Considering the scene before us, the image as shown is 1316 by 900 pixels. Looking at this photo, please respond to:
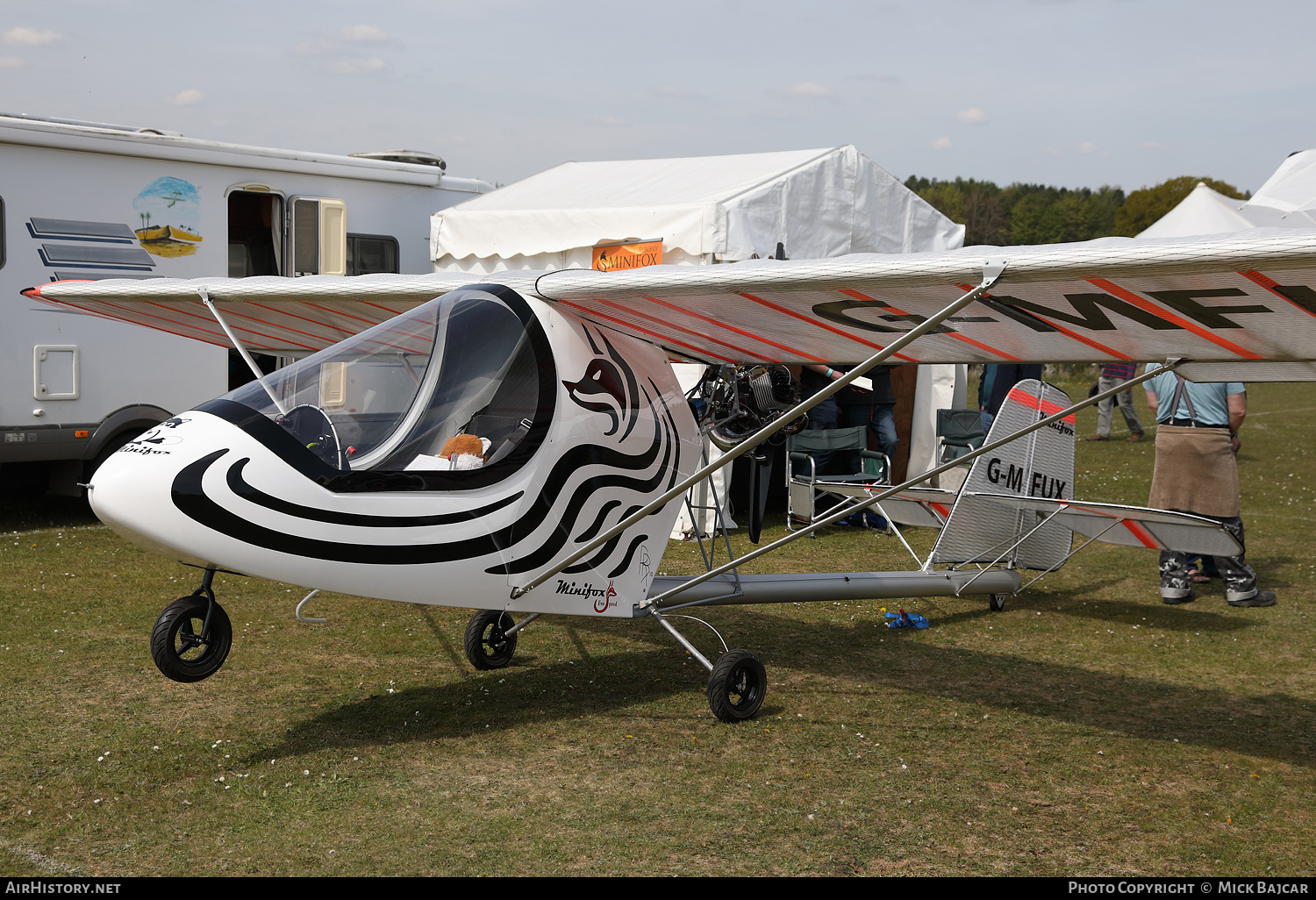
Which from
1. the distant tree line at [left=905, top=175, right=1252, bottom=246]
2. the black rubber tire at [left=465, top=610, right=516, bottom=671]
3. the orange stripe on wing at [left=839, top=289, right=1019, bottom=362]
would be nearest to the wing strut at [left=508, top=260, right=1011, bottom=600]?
the orange stripe on wing at [left=839, top=289, right=1019, bottom=362]

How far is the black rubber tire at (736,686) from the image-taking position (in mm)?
5262

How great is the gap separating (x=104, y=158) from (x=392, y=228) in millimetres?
3007

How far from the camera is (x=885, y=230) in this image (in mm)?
11547

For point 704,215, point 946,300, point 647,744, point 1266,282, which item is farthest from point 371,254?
point 1266,282

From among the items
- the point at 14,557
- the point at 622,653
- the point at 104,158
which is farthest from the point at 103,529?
the point at 622,653

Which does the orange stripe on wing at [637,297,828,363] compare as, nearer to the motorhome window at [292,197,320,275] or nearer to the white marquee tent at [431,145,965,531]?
the white marquee tent at [431,145,965,531]

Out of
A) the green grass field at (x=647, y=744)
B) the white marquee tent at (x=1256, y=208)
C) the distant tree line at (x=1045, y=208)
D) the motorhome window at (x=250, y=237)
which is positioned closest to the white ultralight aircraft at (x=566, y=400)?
the green grass field at (x=647, y=744)

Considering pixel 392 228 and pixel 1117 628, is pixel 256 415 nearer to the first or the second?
pixel 1117 628

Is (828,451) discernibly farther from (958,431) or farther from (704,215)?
(704,215)

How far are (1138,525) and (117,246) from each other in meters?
8.86

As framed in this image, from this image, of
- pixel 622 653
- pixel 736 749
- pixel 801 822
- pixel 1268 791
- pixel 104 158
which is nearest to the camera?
pixel 801 822

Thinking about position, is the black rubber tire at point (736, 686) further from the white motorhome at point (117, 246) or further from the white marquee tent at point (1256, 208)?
the white marquee tent at point (1256, 208)

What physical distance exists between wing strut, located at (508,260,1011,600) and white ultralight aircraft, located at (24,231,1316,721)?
14 mm

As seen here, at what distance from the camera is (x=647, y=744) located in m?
5.01
